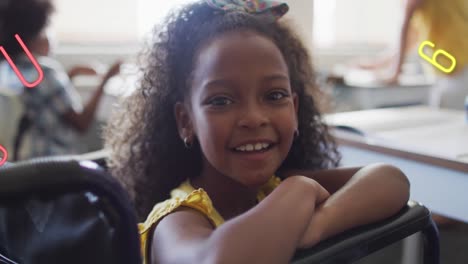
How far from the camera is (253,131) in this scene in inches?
30.9

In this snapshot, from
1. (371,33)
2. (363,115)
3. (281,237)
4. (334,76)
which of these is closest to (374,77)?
(334,76)

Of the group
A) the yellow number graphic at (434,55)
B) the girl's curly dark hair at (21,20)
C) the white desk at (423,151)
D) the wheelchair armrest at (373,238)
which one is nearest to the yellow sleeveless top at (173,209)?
the wheelchair armrest at (373,238)

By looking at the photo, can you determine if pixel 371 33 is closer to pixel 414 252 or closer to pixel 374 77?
pixel 374 77

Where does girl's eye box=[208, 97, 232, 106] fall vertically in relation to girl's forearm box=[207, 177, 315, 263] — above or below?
above

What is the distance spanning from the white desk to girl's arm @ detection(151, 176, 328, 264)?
0.44m

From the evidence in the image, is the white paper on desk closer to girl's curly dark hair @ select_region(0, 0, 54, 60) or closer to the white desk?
the white desk

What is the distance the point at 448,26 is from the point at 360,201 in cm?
92

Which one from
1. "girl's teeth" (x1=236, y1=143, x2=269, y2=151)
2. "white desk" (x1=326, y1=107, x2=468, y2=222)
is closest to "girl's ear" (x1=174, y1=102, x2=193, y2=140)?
"girl's teeth" (x1=236, y1=143, x2=269, y2=151)

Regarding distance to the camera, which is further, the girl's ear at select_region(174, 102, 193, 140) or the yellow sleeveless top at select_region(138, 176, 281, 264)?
the girl's ear at select_region(174, 102, 193, 140)

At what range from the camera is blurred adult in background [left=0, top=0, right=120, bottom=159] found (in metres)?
1.45

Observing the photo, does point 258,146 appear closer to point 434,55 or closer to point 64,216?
point 64,216

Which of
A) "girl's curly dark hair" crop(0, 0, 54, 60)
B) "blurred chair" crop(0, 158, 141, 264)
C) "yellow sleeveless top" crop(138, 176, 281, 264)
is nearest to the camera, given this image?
"blurred chair" crop(0, 158, 141, 264)

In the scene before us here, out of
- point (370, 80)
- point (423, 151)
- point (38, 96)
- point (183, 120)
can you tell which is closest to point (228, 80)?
point (183, 120)

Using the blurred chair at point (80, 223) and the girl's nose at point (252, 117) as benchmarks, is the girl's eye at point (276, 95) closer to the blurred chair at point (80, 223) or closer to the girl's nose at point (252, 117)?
the girl's nose at point (252, 117)
